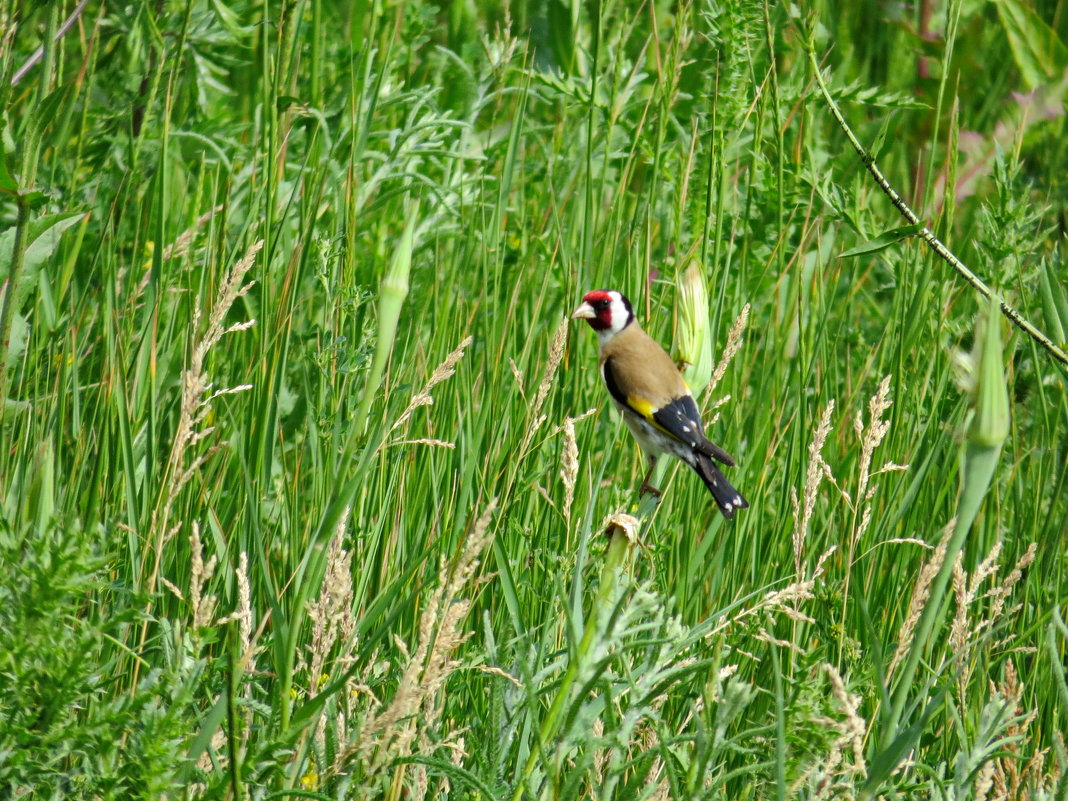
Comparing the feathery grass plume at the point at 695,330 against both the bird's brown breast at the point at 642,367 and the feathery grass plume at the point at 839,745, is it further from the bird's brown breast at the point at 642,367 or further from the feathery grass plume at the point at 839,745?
the bird's brown breast at the point at 642,367

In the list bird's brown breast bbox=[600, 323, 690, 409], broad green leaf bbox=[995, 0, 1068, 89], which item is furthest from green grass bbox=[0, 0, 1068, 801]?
broad green leaf bbox=[995, 0, 1068, 89]

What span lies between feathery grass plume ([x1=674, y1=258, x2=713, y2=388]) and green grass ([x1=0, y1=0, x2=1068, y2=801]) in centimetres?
22

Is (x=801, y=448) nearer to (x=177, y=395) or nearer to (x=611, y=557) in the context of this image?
(x=611, y=557)

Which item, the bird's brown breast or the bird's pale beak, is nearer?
the bird's pale beak

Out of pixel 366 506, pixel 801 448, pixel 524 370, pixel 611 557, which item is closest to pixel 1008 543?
pixel 801 448

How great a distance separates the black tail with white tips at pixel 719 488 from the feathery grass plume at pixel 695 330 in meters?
0.47

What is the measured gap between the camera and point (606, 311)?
10.1ft

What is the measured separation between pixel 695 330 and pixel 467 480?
1.72 feet

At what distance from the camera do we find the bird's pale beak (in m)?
2.68

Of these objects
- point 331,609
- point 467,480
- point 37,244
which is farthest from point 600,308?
point 331,609

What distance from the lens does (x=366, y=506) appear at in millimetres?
2453

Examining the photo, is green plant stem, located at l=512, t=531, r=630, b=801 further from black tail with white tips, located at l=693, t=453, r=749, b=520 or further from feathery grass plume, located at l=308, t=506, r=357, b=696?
black tail with white tips, located at l=693, t=453, r=749, b=520

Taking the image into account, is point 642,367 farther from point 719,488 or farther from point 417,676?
point 417,676

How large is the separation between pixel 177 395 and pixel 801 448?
1.41 meters
